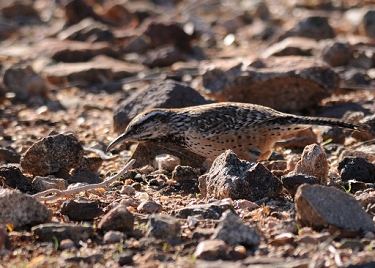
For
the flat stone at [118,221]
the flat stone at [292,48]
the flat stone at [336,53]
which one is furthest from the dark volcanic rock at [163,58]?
the flat stone at [118,221]

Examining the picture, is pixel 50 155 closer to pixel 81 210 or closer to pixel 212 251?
pixel 81 210

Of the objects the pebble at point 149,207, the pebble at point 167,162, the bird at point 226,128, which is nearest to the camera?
the pebble at point 149,207

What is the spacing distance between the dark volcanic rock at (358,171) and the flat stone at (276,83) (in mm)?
3134

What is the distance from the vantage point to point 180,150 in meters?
8.75

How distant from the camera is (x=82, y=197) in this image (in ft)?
22.4

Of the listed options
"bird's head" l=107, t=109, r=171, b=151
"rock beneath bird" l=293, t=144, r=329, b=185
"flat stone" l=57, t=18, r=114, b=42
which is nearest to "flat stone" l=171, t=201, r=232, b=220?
"rock beneath bird" l=293, t=144, r=329, b=185

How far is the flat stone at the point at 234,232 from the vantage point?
5523 millimetres

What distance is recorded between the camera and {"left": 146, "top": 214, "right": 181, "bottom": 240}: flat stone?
18.7 ft

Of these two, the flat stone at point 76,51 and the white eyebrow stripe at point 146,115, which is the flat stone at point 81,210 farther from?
the flat stone at point 76,51

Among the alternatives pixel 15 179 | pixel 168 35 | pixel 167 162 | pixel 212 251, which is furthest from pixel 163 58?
pixel 212 251

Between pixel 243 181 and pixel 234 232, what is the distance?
1.23 m

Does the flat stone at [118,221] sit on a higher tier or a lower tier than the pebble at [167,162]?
higher

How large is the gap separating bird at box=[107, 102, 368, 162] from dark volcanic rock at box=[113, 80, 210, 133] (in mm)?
1099

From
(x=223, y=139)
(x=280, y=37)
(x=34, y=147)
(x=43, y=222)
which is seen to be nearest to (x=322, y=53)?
(x=280, y=37)
